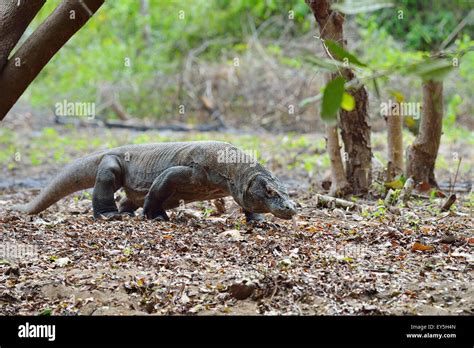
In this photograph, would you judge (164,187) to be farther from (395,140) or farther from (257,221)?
(395,140)

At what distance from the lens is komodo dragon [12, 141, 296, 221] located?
16.5 feet

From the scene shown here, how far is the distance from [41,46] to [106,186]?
1839 mm

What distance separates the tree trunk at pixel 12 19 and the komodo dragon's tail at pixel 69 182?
1991mm

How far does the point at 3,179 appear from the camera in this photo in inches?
363

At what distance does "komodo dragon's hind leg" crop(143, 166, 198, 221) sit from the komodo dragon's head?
0.54 m

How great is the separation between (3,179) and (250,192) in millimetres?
5329

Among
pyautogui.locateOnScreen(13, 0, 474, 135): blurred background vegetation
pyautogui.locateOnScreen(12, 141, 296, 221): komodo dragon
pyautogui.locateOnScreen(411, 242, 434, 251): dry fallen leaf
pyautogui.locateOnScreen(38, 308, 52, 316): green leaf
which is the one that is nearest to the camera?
pyautogui.locateOnScreen(38, 308, 52, 316): green leaf

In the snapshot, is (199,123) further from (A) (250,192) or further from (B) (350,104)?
(B) (350,104)

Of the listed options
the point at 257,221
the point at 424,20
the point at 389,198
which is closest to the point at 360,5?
the point at 257,221

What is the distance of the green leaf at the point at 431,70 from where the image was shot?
Result: 1.10 meters

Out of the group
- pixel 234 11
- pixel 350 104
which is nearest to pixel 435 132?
pixel 350 104

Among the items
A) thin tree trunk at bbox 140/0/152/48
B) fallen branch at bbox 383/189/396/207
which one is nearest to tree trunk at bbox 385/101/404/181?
fallen branch at bbox 383/189/396/207

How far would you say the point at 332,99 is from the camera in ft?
3.67

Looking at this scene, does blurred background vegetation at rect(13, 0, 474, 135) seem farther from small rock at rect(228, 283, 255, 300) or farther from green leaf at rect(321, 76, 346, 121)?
green leaf at rect(321, 76, 346, 121)
